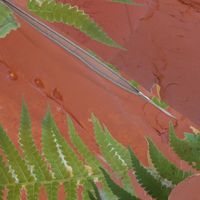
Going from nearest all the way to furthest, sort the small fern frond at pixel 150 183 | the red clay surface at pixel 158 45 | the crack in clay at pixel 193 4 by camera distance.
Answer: the small fern frond at pixel 150 183
the red clay surface at pixel 158 45
the crack in clay at pixel 193 4

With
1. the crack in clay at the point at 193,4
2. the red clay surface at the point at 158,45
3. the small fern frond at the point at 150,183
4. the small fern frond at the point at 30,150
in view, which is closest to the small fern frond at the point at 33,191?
the small fern frond at the point at 30,150

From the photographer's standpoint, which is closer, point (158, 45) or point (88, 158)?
point (88, 158)

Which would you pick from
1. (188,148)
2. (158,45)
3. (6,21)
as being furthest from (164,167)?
(158,45)

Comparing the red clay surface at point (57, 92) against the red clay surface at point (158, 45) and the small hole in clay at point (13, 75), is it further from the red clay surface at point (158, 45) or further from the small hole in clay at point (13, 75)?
the red clay surface at point (158, 45)

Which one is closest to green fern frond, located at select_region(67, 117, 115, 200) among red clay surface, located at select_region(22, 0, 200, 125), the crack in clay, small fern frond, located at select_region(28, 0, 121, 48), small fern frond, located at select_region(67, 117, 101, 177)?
small fern frond, located at select_region(67, 117, 101, 177)

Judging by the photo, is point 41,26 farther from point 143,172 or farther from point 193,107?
point 193,107

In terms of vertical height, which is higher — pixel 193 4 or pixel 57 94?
pixel 193 4

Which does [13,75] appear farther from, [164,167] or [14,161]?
[164,167]

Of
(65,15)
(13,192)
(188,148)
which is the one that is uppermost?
(65,15)
